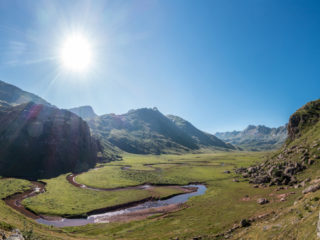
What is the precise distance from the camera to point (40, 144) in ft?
457

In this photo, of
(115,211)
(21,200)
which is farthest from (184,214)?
(21,200)

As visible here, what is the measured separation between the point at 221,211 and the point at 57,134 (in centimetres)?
15794

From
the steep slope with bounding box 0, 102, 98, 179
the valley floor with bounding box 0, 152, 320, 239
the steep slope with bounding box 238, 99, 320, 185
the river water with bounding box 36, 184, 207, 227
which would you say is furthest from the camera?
the steep slope with bounding box 0, 102, 98, 179

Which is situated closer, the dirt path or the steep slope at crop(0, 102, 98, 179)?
the dirt path

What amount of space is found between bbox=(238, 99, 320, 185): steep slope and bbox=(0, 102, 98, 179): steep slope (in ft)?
459

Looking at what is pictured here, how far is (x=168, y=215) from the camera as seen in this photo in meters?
53.2

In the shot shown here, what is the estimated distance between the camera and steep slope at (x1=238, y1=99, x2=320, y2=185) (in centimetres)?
6619

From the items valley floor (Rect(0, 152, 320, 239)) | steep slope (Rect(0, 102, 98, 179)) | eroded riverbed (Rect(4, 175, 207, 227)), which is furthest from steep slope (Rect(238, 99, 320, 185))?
steep slope (Rect(0, 102, 98, 179))

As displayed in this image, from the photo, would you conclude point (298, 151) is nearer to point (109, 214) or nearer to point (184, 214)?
point (184, 214)

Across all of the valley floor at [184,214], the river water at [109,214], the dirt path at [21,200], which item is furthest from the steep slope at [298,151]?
the dirt path at [21,200]

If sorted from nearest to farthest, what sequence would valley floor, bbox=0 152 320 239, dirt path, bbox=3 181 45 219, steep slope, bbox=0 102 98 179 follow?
1. valley floor, bbox=0 152 320 239
2. dirt path, bbox=3 181 45 219
3. steep slope, bbox=0 102 98 179

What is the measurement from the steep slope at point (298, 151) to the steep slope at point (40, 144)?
459 ft

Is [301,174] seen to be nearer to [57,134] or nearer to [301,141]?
[301,141]

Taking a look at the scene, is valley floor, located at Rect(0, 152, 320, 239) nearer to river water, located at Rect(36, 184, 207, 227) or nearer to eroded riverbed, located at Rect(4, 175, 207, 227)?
eroded riverbed, located at Rect(4, 175, 207, 227)
